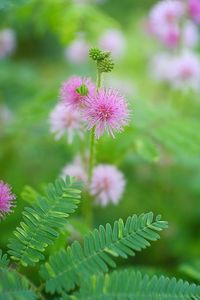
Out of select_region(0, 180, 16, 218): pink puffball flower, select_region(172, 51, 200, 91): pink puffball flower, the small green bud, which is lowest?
select_region(0, 180, 16, 218): pink puffball flower

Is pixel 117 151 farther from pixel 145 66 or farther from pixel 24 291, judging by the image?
pixel 145 66

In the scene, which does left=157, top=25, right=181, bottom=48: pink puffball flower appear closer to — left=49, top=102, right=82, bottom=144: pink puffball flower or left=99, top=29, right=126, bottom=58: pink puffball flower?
left=99, top=29, right=126, bottom=58: pink puffball flower

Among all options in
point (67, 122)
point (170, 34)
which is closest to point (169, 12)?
point (170, 34)

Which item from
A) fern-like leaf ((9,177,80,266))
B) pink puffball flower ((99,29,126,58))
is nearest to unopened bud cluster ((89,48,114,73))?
→ fern-like leaf ((9,177,80,266))

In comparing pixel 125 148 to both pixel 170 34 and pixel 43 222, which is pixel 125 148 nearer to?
pixel 43 222

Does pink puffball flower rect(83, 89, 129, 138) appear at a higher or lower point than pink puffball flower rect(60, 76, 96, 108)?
lower

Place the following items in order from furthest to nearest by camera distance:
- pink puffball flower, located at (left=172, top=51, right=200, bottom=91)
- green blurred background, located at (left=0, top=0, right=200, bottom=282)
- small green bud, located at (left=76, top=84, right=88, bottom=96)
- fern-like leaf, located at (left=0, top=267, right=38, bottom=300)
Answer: pink puffball flower, located at (left=172, top=51, right=200, bottom=91), green blurred background, located at (left=0, top=0, right=200, bottom=282), small green bud, located at (left=76, top=84, right=88, bottom=96), fern-like leaf, located at (left=0, top=267, right=38, bottom=300)
